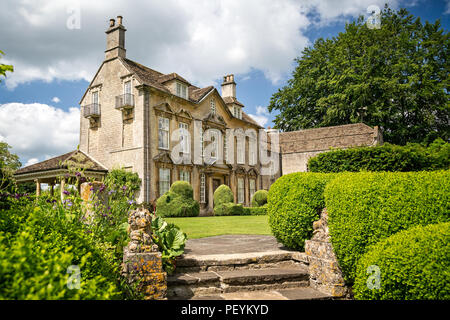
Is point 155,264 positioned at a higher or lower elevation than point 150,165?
lower

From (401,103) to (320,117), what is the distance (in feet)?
27.2

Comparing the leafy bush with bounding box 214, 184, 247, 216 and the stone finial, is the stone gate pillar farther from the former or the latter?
the leafy bush with bounding box 214, 184, 247, 216

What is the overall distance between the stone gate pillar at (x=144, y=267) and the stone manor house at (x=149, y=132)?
14101 millimetres

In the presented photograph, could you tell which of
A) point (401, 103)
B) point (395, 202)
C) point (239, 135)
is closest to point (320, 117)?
point (401, 103)

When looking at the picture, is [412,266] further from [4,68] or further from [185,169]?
[185,169]

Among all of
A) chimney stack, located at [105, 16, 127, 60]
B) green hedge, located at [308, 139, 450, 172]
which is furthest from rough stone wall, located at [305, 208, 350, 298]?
chimney stack, located at [105, 16, 127, 60]

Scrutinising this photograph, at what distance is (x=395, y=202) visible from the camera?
4.64 m

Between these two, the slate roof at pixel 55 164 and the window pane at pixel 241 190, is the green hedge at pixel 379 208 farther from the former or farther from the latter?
the window pane at pixel 241 190

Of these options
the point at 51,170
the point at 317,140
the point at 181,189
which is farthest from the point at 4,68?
the point at 317,140

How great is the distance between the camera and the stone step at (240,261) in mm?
5383

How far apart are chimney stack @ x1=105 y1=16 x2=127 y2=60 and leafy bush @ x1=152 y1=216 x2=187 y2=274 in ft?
63.4

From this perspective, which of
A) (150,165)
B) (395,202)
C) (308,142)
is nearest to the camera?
(395,202)

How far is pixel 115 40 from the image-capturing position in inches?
858
